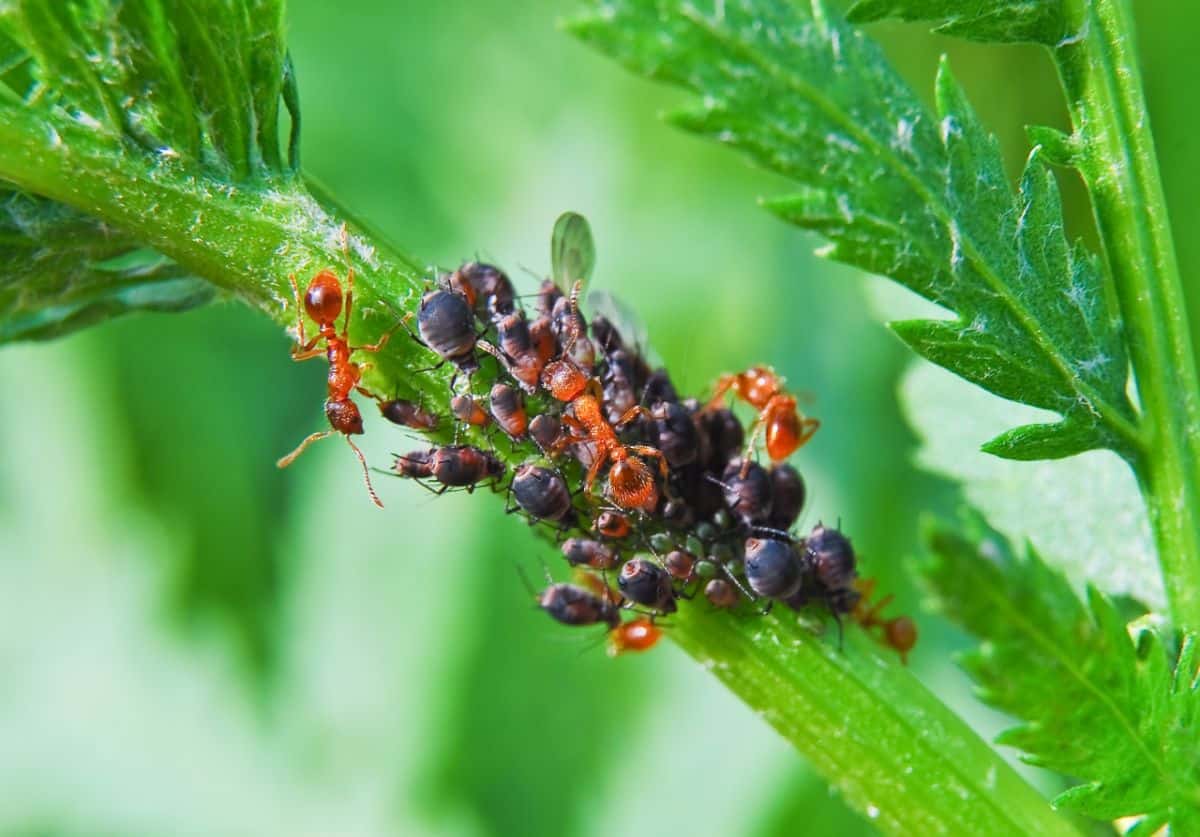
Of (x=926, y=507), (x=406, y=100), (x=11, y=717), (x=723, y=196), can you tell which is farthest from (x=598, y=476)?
(x=406, y=100)

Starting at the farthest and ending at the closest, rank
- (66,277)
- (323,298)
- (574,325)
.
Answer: (574,325) < (66,277) < (323,298)

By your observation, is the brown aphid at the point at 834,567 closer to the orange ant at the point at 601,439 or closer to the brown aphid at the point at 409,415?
the orange ant at the point at 601,439

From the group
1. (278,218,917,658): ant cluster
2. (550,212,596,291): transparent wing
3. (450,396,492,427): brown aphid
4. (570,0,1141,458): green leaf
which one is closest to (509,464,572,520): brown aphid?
(278,218,917,658): ant cluster

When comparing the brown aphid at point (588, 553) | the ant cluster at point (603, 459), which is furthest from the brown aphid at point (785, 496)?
the brown aphid at point (588, 553)

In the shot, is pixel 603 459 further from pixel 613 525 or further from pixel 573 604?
pixel 573 604

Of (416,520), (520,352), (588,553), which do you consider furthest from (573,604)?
(416,520)

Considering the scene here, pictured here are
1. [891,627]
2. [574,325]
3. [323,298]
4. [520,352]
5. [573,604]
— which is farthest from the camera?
[891,627]
